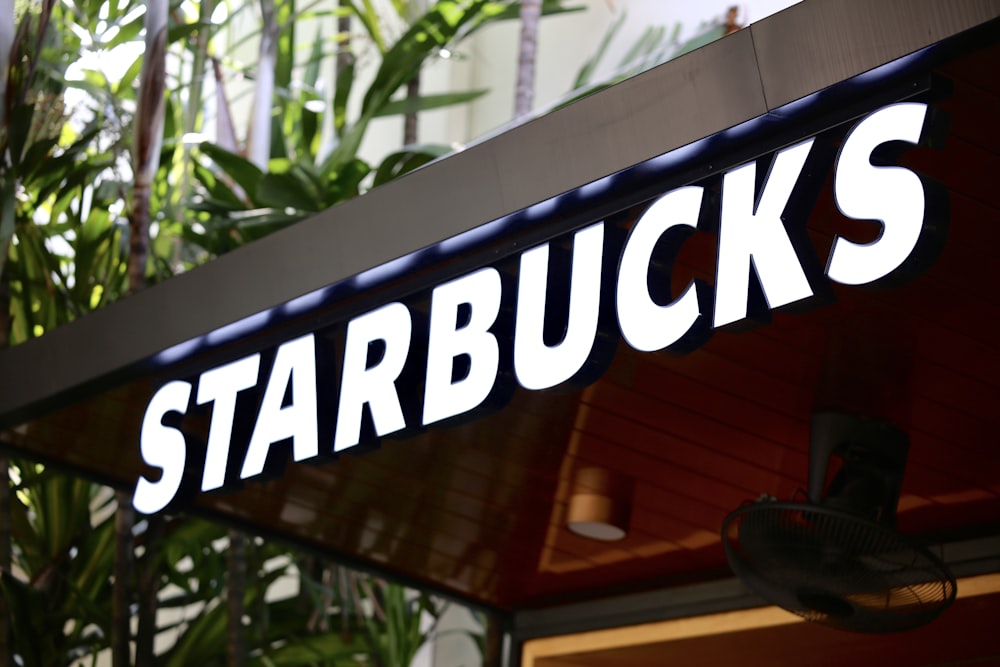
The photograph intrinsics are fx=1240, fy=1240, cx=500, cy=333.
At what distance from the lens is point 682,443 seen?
3336 millimetres

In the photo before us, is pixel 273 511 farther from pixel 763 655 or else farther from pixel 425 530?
pixel 763 655

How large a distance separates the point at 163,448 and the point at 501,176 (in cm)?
107

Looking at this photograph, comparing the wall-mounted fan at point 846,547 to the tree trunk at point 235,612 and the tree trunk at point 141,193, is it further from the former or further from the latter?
the tree trunk at point 141,193

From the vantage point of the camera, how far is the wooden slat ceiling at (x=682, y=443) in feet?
8.30

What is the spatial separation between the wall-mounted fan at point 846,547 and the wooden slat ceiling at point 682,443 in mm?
100

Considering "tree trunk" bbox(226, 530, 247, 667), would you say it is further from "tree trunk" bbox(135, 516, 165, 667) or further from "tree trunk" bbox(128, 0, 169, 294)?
"tree trunk" bbox(128, 0, 169, 294)

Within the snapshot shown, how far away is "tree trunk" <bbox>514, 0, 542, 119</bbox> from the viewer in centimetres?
564

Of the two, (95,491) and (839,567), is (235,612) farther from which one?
(839,567)

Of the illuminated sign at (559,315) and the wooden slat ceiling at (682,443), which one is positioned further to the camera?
the wooden slat ceiling at (682,443)

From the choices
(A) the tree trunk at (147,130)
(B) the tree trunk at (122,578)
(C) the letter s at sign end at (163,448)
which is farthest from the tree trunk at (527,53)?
(C) the letter s at sign end at (163,448)

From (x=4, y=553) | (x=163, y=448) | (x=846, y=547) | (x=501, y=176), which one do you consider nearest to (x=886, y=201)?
(x=501, y=176)

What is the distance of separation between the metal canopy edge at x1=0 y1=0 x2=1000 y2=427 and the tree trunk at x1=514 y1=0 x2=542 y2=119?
2.86 metres

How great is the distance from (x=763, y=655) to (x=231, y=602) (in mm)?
1793

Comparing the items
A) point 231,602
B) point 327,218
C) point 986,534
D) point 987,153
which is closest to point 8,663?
point 231,602
